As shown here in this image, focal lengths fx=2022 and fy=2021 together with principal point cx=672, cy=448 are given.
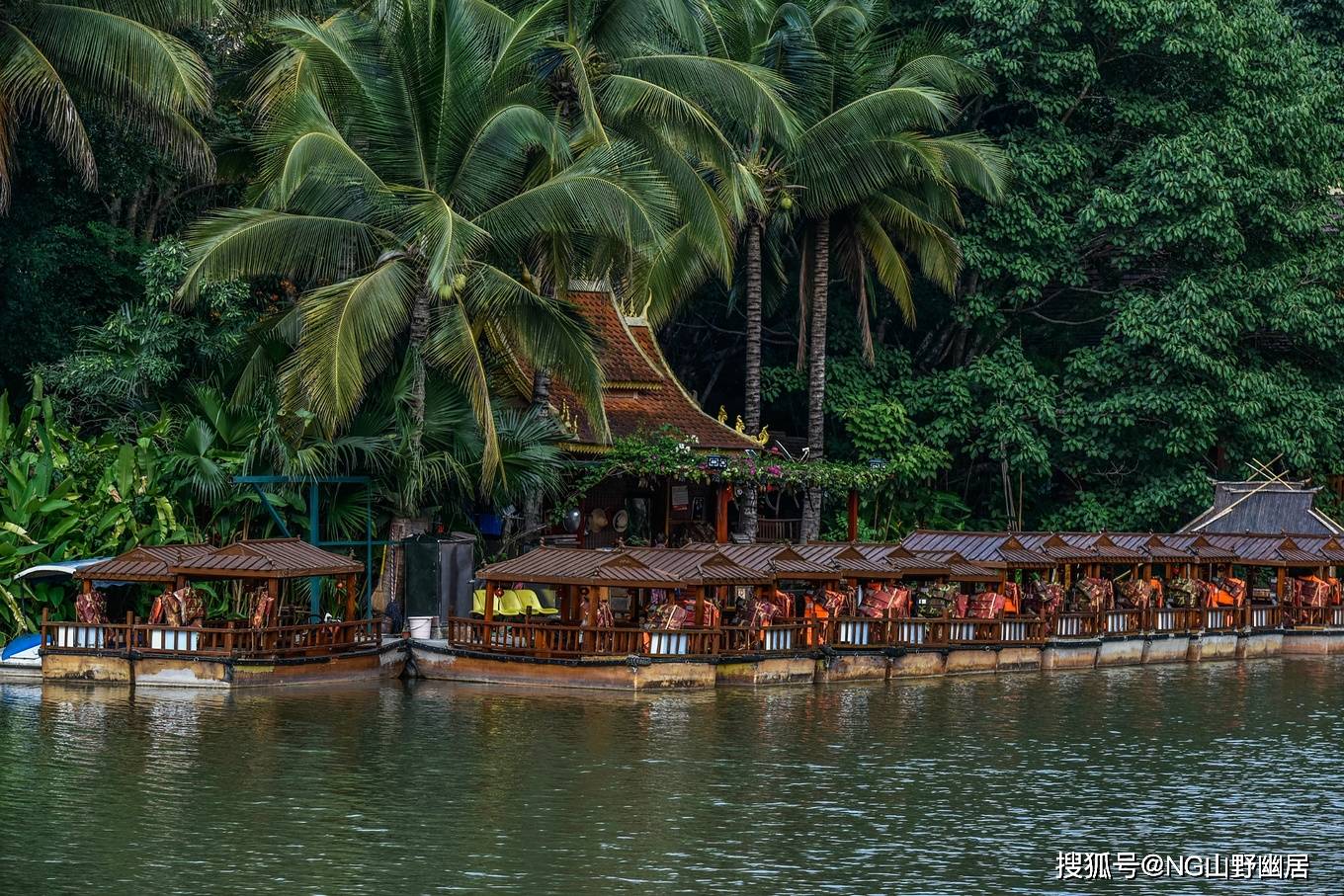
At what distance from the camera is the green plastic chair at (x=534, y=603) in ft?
117

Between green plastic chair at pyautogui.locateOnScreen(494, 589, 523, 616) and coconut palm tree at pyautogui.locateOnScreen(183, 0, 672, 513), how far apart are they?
232cm

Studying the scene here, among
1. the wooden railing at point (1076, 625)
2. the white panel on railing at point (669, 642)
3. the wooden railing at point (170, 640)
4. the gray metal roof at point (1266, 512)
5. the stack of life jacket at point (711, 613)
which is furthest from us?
the gray metal roof at point (1266, 512)

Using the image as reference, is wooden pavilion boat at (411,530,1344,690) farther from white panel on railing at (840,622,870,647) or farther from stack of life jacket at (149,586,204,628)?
stack of life jacket at (149,586,204,628)

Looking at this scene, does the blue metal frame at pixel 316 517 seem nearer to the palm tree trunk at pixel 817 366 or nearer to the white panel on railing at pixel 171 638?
the white panel on railing at pixel 171 638

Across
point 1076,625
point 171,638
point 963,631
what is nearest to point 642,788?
point 171,638

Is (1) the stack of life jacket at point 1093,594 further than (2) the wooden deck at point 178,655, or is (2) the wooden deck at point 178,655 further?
(1) the stack of life jacket at point 1093,594

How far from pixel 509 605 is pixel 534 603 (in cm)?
82

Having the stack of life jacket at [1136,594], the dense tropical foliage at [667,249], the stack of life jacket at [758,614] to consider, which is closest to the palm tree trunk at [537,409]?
the dense tropical foliage at [667,249]

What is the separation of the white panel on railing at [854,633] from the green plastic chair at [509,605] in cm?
555

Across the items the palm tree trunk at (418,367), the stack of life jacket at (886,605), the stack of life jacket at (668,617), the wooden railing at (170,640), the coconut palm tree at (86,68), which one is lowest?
the wooden railing at (170,640)

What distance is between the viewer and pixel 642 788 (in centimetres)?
2344

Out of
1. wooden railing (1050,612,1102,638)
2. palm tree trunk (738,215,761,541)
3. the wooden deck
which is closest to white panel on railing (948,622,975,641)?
wooden railing (1050,612,1102,638)

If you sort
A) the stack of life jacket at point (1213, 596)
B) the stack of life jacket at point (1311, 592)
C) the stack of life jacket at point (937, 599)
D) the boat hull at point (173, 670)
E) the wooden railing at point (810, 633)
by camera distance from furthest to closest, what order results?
1. the stack of life jacket at point (1311, 592)
2. the stack of life jacket at point (1213, 596)
3. the stack of life jacket at point (937, 599)
4. the wooden railing at point (810, 633)
5. the boat hull at point (173, 670)

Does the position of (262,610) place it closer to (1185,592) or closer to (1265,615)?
(1185,592)
